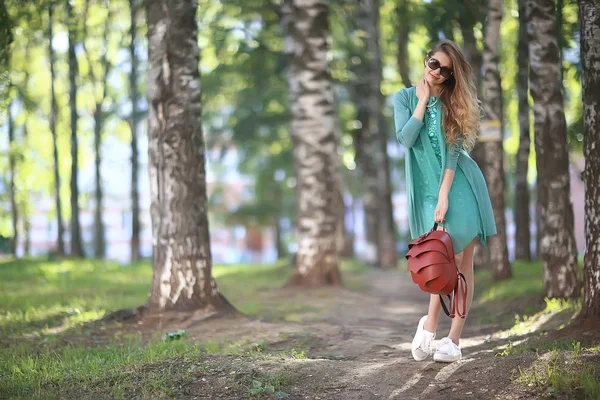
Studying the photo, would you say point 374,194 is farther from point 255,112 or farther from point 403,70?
point 403,70

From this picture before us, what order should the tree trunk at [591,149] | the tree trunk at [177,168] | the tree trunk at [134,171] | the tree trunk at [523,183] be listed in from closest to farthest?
the tree trunk at [591,149] < the tree trunk at [177,168] < the tree trunk at [523,183] < the tree trunk at [134,171]

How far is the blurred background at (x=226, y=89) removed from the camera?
17.6 metres

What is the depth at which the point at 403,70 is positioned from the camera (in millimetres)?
16484

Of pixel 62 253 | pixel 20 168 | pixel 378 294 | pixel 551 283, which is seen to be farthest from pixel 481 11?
pixel 20 168

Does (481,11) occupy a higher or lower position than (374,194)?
higher

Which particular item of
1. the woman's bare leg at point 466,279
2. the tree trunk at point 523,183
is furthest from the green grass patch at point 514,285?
the woman's bare leg at point 466,279

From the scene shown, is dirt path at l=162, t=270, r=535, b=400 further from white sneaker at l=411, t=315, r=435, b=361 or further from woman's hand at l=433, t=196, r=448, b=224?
woman's hand at l=433, t=196, r=448, b=224

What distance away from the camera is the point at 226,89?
83.5 ft

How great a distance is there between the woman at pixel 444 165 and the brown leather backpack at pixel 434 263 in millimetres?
255

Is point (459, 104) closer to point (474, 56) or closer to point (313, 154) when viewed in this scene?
point (313, 154)

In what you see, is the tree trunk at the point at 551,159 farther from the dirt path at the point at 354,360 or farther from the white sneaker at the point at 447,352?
the white sneaker at the point at 447,352

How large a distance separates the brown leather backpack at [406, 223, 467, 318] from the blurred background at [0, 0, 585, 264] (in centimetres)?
562

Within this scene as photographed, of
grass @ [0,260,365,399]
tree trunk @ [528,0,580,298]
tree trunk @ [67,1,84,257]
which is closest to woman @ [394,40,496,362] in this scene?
grass @ [0,260,365,399]

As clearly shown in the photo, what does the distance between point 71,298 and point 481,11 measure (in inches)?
366
